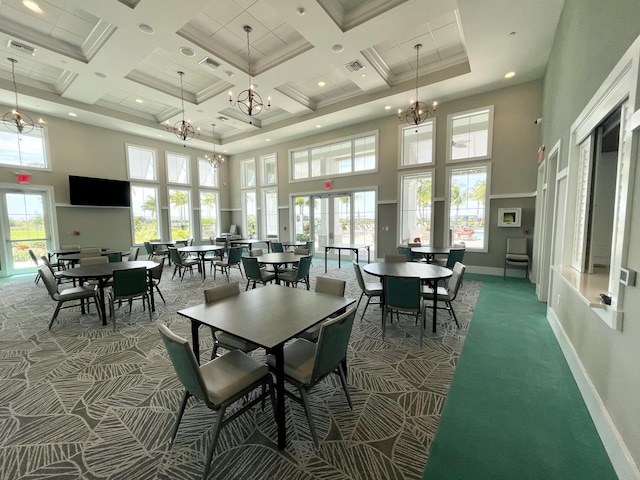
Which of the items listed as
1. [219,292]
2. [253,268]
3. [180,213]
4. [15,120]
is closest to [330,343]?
[219,292]

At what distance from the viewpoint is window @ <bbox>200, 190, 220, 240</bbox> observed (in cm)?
1111

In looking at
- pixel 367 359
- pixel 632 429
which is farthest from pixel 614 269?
pixel 367 359

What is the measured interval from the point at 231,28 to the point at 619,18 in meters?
5.26

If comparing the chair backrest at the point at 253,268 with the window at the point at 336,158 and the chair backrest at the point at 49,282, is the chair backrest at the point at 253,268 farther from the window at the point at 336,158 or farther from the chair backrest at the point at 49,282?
the window at the point at 336,158

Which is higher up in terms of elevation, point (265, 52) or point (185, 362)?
point (265, 52)

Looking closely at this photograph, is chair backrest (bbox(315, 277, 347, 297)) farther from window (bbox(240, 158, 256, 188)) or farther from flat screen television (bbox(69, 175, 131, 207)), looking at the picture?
window (bbox(240, 158, 256, 188))

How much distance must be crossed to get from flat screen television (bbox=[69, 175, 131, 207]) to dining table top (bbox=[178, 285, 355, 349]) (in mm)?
8373

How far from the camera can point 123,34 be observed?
14.4ft

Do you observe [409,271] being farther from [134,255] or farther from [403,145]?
[134,255]

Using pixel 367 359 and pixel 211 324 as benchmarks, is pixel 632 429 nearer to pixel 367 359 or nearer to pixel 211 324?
pixel 367 359

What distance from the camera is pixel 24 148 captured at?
7.05 metres

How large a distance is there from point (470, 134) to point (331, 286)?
6323 millimetres

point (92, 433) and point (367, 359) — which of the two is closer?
point (92, 433)

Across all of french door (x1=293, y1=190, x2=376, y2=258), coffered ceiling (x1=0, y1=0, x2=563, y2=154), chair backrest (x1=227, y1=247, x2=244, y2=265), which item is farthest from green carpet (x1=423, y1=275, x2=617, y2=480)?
french door (x1=293, y1=190, x2=376, y2=258)
